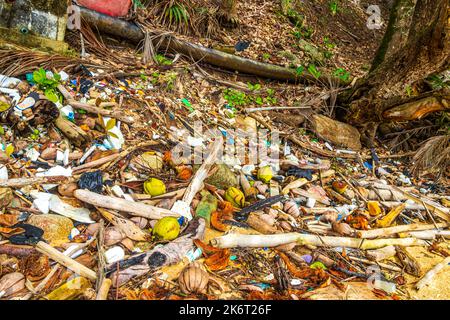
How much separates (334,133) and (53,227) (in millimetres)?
3555

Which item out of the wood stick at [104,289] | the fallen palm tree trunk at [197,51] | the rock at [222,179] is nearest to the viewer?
the wood stick at [104,289]

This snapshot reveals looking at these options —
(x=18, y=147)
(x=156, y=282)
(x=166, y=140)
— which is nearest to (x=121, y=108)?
(x=166, y=140)

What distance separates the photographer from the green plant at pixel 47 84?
298cm

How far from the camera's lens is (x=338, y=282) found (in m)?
2.22

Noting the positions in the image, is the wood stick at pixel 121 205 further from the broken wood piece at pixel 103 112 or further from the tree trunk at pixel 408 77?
the tree trunk at pixel 408 77

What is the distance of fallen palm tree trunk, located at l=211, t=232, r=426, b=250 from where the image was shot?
2289mm

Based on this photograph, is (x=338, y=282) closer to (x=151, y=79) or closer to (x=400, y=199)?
(x=400, y=199)

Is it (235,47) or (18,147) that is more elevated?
(235,47)

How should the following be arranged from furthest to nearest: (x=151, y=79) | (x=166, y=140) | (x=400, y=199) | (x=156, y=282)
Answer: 1. (x=151, y=79)
2. (x=400, y=199)
3. (x=166, y=140)
4. (x=156, y=282)

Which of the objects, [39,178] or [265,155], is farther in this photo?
[265,155]

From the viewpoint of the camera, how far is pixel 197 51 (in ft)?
15.4

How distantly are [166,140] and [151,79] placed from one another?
1.14 metres

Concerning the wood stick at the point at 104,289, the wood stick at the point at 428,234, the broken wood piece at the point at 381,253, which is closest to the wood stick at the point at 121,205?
the wood stick at the point at 104,289

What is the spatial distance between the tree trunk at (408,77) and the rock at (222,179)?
7.99 ft
